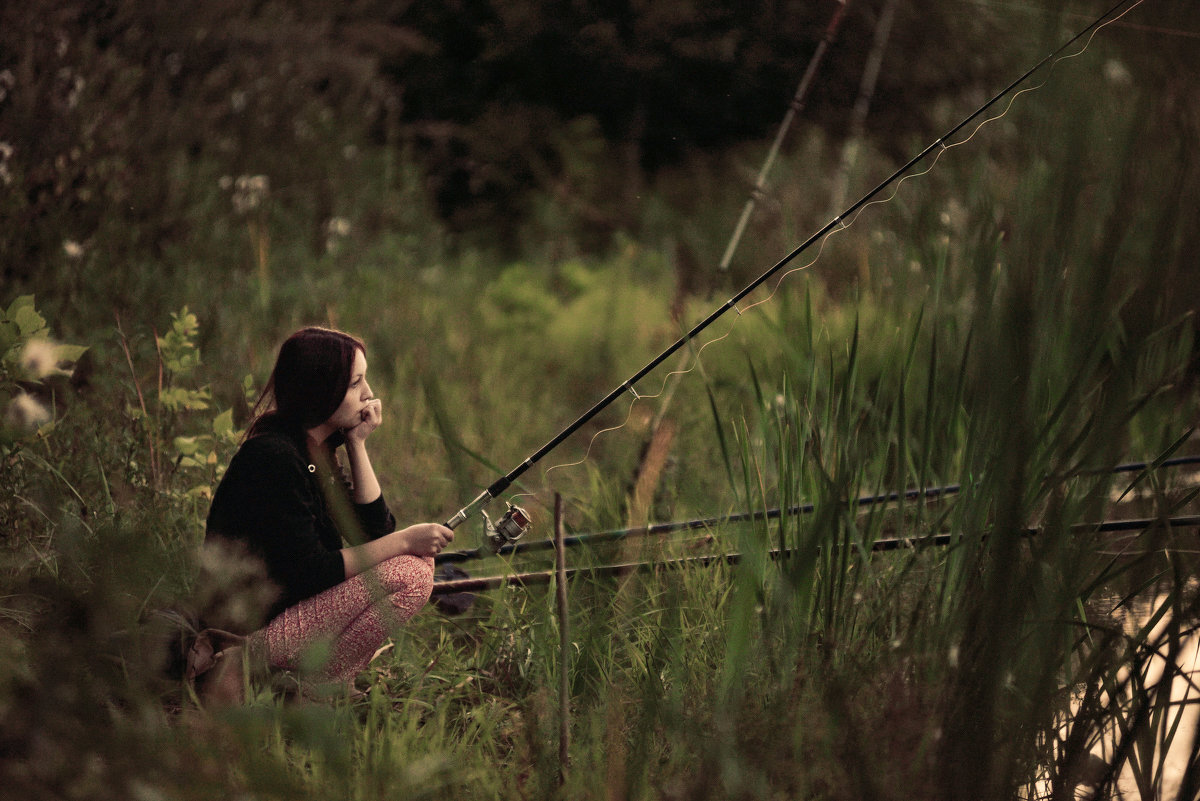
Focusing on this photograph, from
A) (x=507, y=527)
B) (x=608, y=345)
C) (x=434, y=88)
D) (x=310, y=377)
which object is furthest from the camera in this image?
(x=434, y=88)

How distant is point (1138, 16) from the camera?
208 centimetres

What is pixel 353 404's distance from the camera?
186 cm

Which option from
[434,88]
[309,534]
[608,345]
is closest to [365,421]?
[309,534]

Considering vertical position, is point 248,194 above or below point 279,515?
above

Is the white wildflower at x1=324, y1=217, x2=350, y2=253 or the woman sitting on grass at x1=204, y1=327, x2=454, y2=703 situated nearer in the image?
the woman sitting on grass at x1=204, y1=327, x2=454, y2=703

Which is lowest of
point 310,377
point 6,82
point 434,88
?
point 310,377

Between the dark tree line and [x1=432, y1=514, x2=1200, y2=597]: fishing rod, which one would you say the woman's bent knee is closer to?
[x1=432, y1=514, x2=1200, y2=597]: fishing rod

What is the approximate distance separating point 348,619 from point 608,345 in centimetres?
281

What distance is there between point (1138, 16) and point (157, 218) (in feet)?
11.5

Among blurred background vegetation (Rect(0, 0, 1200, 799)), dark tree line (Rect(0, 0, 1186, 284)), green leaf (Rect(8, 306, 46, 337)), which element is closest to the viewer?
blurred background vegetation (Rect(0, 0, 1200, 799))

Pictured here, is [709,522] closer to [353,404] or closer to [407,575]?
[407,575]

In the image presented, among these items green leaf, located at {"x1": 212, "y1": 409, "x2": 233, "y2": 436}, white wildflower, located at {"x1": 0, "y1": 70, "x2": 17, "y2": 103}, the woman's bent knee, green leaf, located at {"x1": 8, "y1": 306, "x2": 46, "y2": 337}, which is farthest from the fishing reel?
white wildflower, located at {"x1": 0, "y1": 70, "x2": 17, "y2": 103}

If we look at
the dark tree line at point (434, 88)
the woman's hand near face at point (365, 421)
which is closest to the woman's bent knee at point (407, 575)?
the woman's hand near face at point (365, 421)

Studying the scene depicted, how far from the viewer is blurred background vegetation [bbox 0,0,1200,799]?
1260 millimetres
